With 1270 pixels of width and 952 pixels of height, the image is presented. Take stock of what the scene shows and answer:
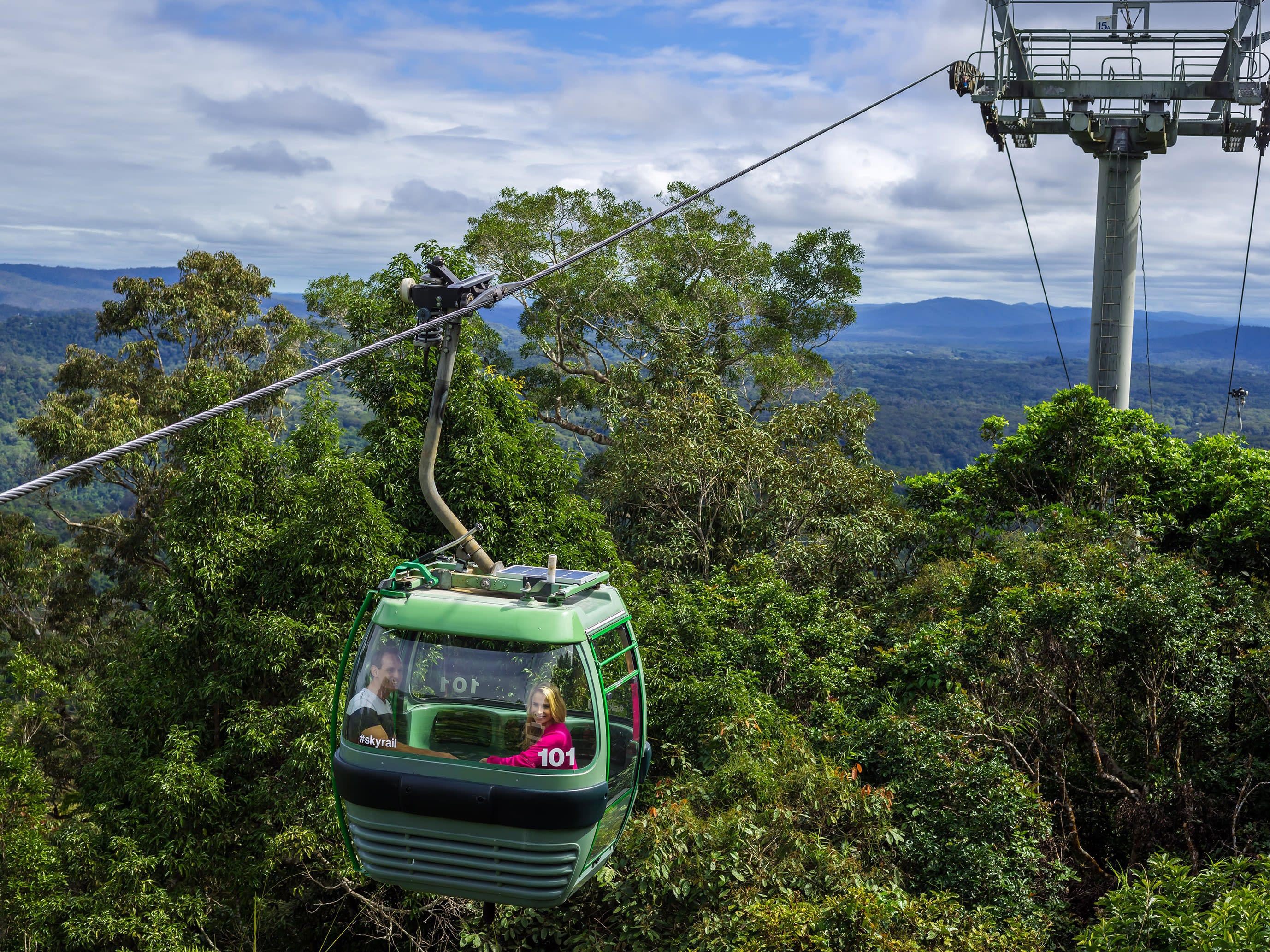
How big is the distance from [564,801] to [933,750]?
524 cm

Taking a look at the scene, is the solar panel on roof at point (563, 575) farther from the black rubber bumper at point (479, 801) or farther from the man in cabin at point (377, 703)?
the black rubber bumper at point (479, 801)

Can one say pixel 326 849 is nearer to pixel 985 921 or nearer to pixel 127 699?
pixel 127 699

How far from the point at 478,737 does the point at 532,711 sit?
36 centimetres

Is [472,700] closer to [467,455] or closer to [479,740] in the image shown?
[479,740]

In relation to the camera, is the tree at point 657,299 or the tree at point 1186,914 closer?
the tree at point 1186,914

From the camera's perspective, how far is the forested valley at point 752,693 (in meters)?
9.15

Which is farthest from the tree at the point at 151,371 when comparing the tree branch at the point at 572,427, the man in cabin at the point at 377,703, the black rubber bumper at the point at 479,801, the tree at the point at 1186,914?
the tree at the point at 1186,914

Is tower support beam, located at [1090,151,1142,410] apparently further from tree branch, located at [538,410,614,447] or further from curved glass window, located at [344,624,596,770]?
curved glass window, located at [344,624,596,770]

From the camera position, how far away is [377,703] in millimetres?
6297

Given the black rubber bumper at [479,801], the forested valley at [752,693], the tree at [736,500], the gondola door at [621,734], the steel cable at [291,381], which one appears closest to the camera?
the steel cable at [291,381]

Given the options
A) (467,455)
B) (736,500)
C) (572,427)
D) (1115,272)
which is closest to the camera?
(467,455)

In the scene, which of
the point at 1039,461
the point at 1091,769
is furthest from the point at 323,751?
the point at 1039,461

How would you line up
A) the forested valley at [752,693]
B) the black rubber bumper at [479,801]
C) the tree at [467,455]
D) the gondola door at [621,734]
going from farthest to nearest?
the tree at [467,455] < the forested valley at [752,693] < the gondola door at [621,734] < the black rubber bumper at [479,801]

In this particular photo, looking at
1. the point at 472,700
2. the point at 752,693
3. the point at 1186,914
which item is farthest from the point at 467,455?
the point at 1186,914
